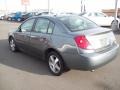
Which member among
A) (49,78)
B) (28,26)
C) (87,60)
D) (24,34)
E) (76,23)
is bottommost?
(49,78)

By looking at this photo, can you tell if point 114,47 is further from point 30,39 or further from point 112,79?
point 30,39

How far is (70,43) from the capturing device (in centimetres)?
470

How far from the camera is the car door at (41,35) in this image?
5422mm

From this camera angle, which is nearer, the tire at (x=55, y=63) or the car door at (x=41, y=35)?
the tire at (x=55, y=63)

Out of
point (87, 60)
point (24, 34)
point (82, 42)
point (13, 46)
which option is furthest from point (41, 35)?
point (13, 46)

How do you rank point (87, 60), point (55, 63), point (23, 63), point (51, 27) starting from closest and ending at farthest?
point (87, 60), point (55, 63), point (51, 27), point (23, 63)

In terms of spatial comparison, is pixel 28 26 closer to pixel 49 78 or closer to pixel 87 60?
pixel 49 78

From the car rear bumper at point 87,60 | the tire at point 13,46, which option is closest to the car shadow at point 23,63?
the tire at point 13,46

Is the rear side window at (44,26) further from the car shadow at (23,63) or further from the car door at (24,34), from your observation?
the car shadow at (23,63)

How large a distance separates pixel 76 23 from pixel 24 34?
2.01 m

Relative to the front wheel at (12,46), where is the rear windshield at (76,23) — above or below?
above

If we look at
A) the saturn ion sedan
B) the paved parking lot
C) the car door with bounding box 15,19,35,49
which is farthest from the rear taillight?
the car door with bounding box 15,19,35,49

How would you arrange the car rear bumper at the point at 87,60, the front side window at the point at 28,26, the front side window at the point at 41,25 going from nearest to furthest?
the car rear bumper at the point at 87,60, the front side window at the point at 41,25, the front side window at the point at 28,26

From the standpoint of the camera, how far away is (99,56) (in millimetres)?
4641
